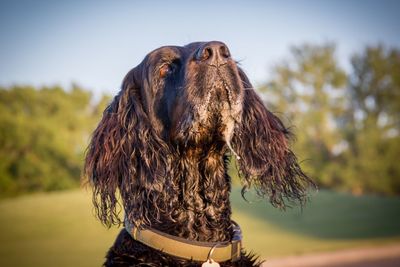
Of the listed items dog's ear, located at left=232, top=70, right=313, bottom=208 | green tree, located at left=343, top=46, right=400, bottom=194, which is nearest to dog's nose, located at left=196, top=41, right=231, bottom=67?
dog's ear, located at left=232, top=70, right=313, bottom=208

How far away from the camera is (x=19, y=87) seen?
3912 centimetres

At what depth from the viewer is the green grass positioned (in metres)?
16.4

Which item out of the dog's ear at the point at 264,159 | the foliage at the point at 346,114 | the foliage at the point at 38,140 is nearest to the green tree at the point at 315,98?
the foliage at the point at 346,114

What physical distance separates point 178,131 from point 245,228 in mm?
18833

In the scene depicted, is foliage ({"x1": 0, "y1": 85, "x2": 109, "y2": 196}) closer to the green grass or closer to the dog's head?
the green grass

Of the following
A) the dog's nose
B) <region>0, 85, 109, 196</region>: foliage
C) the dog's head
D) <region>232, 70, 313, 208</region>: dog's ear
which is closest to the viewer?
the dog's nose

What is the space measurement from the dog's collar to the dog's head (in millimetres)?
114

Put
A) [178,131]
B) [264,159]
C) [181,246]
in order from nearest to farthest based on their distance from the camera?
[181,246]
[178,131]
[264,159]

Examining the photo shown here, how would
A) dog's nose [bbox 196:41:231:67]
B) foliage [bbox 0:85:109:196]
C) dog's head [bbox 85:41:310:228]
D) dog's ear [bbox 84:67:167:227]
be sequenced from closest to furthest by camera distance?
dog's nose [bbox 196:41:231:67] < dog's head [bbox 85:41:310:228] < dog's ear [bbox 84:67:167:227] < foliage [bbox 0:85:109:196]

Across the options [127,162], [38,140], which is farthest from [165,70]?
[38,140]

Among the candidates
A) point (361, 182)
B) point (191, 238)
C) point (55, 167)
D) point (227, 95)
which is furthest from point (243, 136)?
point (361, 182)

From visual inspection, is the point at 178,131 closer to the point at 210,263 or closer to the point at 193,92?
the point at 193,92

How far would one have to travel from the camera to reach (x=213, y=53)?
3.07 meters

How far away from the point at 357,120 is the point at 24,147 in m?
27.3
